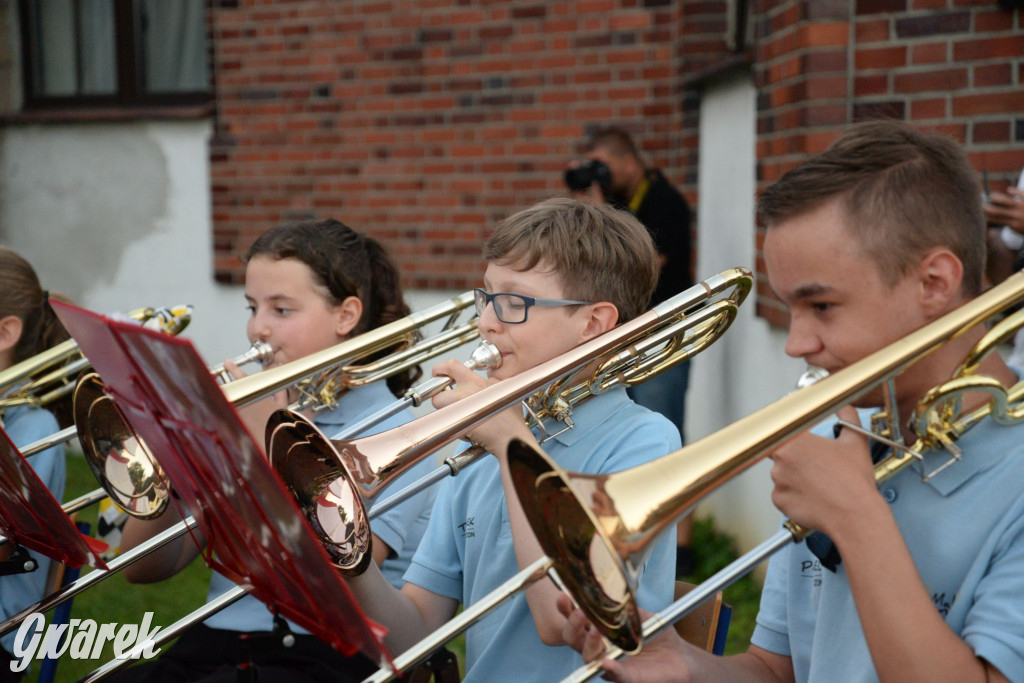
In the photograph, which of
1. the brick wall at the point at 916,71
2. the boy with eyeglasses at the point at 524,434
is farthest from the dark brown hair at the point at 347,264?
the brick wall at the point at 916,71

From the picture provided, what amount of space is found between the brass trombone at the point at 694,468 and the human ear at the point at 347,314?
135cm

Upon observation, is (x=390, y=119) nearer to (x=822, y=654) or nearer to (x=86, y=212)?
(x=86, y=212)

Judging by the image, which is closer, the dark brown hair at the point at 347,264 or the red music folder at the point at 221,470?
the red music folder at the point at 221,470

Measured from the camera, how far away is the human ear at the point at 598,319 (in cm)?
194

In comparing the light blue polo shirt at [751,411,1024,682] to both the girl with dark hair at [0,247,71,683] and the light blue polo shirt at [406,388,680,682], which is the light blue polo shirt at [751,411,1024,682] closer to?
the light blue polo shirt at [406,388,680,682]

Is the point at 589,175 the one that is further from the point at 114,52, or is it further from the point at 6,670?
the point at 114,52

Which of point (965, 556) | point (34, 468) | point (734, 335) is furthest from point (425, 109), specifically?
point (965, 556)

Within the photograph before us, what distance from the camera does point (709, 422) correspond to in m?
4.53

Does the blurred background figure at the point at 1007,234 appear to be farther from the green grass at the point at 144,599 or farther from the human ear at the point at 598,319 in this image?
the green grass at the point at 144,599

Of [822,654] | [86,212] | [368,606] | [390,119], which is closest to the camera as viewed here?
[822,654]

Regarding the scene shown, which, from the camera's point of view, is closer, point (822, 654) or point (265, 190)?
point (822, 654)

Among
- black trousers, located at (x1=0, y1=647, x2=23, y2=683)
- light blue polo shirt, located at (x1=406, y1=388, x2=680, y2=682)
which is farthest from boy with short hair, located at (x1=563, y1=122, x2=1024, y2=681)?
black trousers, located at (x1=0, y1=647, x2=23, y2=683)

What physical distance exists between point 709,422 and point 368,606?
2994 millimetres

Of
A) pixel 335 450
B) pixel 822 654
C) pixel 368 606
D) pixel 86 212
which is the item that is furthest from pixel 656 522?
pixel 86 212
